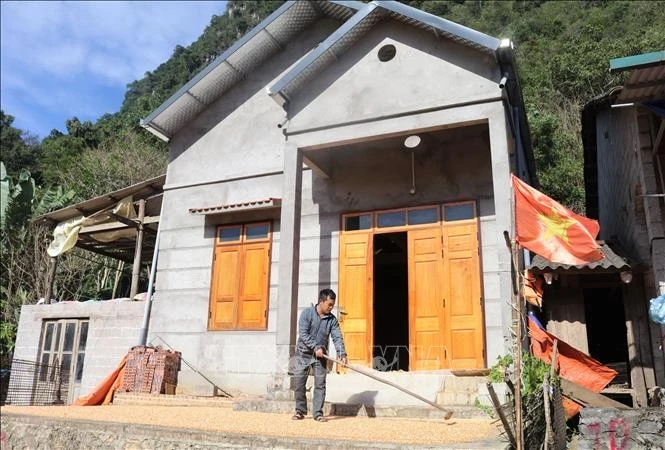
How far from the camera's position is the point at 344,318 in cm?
1045

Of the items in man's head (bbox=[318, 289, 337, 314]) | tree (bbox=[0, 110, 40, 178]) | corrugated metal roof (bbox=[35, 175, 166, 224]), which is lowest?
man's head (bbox=[318, 289, 337, 314])

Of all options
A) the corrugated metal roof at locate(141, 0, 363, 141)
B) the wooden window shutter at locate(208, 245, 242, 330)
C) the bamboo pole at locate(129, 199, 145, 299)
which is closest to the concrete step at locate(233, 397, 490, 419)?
the wooden window shutter at locate(208, 245, 242, 330)

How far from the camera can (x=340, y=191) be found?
11.1m

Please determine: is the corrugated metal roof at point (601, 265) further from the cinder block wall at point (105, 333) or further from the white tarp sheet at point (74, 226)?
the white tarp sheet at point (74, 226)

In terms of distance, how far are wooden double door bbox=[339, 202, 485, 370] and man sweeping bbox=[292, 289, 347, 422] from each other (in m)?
2.94

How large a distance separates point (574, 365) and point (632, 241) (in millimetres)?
3509

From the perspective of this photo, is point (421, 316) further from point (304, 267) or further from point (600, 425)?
point (600, 425)

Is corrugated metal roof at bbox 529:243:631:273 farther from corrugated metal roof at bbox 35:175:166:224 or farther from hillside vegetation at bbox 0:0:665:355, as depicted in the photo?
hillside vegetation at bbox 0:0:665:355

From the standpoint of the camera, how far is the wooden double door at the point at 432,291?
9508 mm

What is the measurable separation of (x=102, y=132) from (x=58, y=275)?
A: 594 inches

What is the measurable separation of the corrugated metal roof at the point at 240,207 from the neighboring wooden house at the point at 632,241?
16.8 feet

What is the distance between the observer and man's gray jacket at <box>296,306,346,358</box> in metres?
7.23

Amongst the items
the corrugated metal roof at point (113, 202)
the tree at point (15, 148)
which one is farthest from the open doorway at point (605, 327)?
the tree at point (15, 148)

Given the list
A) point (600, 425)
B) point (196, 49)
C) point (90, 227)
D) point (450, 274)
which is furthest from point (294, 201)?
point (196, 49)
